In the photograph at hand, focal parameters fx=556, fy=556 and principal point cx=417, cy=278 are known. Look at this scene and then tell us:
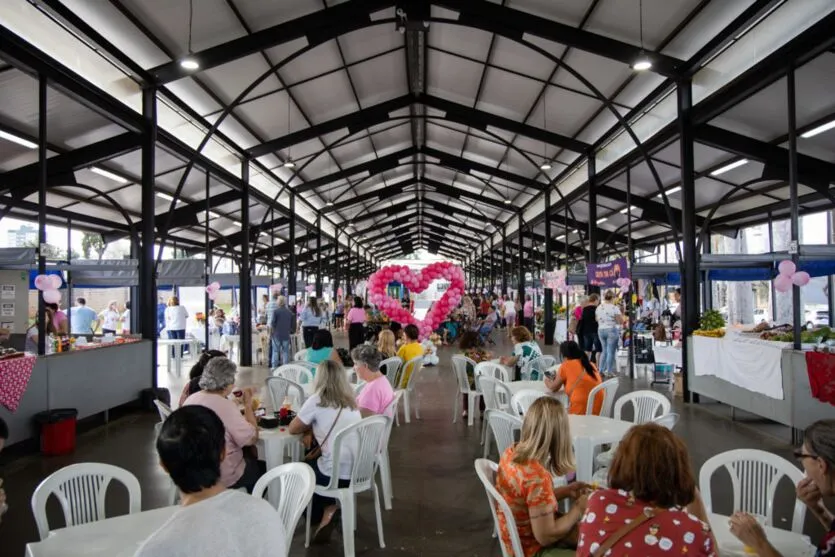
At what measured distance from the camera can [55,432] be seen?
208 inches

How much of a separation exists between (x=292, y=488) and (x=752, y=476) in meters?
2.21

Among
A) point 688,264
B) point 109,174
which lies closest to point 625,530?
point 688,264

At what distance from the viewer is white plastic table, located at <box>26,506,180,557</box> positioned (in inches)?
77.0

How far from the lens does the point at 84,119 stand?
7332 mm

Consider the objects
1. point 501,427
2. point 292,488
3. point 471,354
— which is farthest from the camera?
point 471,354

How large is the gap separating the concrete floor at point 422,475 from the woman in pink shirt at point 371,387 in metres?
0.67

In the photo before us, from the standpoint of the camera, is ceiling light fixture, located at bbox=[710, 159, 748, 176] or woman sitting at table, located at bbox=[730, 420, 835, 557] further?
ceiling light fixture, located at bbox=[710, 159, 748, 176]

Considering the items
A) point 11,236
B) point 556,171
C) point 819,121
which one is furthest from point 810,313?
point 11,236

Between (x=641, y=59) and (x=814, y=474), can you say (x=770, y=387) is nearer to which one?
(x=641, y=59)

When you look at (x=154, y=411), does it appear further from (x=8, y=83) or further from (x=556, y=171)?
(x=556, y=171)

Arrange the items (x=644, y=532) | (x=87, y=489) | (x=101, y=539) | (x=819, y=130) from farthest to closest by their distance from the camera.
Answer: (x=819, y=130)
(x=87, y=489)
(x=101, y=539)
(x=644, y=532)

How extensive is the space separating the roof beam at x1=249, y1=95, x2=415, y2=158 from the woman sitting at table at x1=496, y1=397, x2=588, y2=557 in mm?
9439

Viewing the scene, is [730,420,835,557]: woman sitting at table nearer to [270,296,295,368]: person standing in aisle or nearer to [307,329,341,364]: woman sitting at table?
[307,329,341,364]: woman sitting at table

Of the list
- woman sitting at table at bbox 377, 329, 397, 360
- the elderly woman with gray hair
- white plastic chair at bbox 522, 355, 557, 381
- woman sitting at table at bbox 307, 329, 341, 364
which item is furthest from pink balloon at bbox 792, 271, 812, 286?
the elderly woman with gray hair
